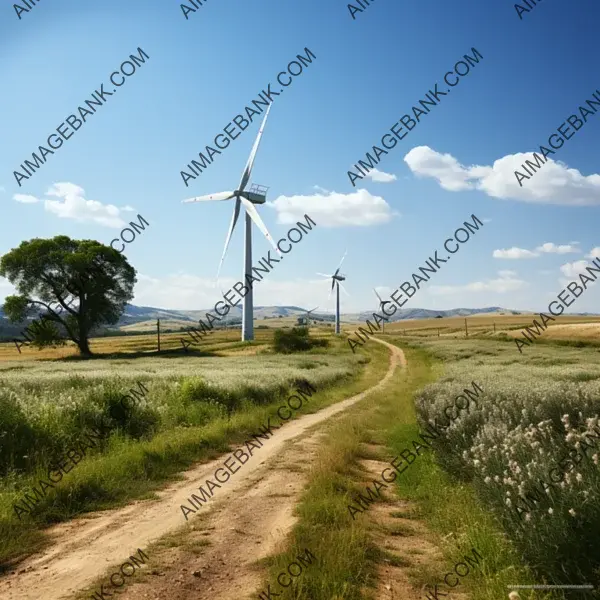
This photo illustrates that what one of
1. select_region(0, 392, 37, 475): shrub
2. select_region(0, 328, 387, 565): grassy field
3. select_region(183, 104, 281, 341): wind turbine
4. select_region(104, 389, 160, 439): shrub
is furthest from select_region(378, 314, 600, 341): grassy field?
select_region(0, 392, 37, 475): shrub

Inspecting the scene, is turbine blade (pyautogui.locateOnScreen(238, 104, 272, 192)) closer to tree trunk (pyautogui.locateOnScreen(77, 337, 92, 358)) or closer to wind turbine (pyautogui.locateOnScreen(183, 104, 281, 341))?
wind turbine (pyautogui.locateOnScreen(183, 104, 281, 341))

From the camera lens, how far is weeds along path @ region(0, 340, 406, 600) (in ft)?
20.0

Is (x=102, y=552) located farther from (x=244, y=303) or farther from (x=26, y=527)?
(x=244, y=303)

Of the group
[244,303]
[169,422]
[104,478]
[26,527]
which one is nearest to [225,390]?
[169,422]

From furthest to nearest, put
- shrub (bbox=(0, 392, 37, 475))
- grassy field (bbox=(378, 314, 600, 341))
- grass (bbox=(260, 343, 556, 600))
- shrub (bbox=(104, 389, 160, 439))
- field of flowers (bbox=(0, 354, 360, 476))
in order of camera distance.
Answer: grassy field (bbox=(378, 314, 600, 341)) → shrub (bbox=(104, 389, 160, 439)) → field of flowers (bbox=(0, 354, 360, 476)) → shrub (bbox=(0, 392, 37, 475)) → grass (bbox=(260, 343, 556, 600))

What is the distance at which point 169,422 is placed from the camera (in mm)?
16734

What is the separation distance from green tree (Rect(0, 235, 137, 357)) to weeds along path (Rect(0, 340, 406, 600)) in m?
64.9

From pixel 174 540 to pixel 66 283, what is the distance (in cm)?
7042

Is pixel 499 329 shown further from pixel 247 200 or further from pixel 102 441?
pixel 102 441

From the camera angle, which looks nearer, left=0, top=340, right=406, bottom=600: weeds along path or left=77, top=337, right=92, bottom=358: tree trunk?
left=0, top=340, right=406, bottom=600: weeds along path

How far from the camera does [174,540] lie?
7.55 m

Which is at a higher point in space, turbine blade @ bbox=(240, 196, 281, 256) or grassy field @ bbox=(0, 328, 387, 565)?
turbine blade @ bbox=(240, 196, 281, 256)

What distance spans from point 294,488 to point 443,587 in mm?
4701

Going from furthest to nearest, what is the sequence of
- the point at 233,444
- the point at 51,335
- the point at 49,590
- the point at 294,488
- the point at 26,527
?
the point at 51,335
the point at 233,444
the point at 294,488
the point at 26,527
the point at 49,590
